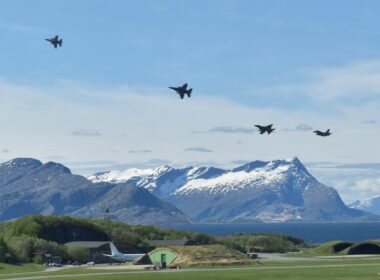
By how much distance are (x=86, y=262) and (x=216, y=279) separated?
6536cm

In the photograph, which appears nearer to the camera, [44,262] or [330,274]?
[330,274]

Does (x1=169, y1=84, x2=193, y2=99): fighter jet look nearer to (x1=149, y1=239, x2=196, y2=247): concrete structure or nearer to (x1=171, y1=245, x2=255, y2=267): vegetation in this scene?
(x1=171, y1=245, x2=255, y2=267): vegetation

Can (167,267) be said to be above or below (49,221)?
below

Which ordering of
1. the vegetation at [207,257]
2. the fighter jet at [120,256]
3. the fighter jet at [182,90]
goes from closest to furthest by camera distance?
the fighter jet at [182,90] → the vegetation at [207,257] → the fighter jet at [120,256]

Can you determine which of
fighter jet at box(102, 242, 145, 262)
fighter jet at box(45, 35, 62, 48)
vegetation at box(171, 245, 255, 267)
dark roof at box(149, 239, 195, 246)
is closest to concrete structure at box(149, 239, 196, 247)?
dark roof at box(149, 239, 195, 246)

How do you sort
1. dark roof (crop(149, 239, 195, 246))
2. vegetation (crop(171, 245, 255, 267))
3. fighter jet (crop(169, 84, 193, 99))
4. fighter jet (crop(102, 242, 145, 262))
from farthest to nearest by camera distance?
1. dark roof (crop(149, 239, 195, 246))
2. fighter jet (crop(102, 242, 145, 262))
3. vegetation (crop(171, 245, 255, 267))
4. fighter jet (crop(169, 84, 193, 99))

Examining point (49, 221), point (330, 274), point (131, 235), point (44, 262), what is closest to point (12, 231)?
Result: point (49, 221)

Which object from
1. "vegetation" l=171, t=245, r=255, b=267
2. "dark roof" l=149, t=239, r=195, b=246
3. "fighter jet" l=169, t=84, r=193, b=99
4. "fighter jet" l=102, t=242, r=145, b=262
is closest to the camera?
"fighter jet" l=169, t=84, r=193, b=99

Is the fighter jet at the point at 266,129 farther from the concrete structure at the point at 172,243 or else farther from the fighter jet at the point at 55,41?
the concrete structure at the point at 172,243

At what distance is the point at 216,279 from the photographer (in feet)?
298

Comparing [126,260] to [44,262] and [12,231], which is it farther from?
[12,231]

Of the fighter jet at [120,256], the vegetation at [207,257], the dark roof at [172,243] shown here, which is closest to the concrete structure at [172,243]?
the dark roof at [172,243]

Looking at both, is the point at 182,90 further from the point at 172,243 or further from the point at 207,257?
the point at 172,243

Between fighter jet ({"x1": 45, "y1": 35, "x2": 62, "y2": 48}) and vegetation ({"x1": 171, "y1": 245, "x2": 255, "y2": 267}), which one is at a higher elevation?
fighter jet ({"x1": 45, "y1": 35, "x2": 62, "y2": 48})
